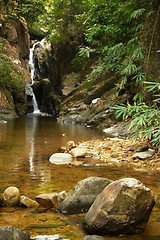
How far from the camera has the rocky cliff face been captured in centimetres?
1989

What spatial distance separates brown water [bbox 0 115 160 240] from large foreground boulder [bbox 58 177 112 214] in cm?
11

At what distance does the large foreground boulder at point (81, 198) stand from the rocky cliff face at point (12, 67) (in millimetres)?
14982

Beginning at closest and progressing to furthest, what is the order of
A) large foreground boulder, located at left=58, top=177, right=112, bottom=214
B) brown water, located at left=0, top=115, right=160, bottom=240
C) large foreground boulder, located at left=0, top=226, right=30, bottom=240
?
1. large foreground boulder, located at left=0, top=226, right=30, bottom=240
2. brown water, located at left=0, top=115, right=160, bottom=240
3. large foreground boulder, located at left=58, top=177, right=112, bottom=214

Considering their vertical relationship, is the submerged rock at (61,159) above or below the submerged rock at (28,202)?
below

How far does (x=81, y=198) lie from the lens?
12.2ft

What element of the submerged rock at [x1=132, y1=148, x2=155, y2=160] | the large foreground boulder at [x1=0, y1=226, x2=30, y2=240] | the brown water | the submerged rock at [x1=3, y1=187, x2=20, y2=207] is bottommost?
the brown water

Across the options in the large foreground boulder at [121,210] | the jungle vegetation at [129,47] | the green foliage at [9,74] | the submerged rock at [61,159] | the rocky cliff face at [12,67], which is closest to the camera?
the large foreground boulder at [121,210]

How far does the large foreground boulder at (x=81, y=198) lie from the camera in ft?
12.0

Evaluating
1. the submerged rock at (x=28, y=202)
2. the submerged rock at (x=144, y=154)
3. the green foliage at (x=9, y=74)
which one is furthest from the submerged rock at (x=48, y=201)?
the green foliage at (x=9, y=74)

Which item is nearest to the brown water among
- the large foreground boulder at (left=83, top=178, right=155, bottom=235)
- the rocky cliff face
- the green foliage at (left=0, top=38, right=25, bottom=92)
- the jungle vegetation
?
the large foreground boulder at (left=83, top=178, right=155, bottom=235)

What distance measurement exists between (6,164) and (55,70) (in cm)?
1978

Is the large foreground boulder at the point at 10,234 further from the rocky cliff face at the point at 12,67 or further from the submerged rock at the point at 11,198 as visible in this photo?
the rocky cliff face at the point at 12,67

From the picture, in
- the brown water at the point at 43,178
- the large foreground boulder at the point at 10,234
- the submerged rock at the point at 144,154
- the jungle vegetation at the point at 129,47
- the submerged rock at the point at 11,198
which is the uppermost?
the jungle vegetation at the point at 129,47

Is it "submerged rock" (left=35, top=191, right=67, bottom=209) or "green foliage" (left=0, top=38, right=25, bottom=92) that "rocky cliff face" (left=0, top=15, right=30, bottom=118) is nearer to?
"green foliage" (left=0, top=38, right=25, bottom=92)
